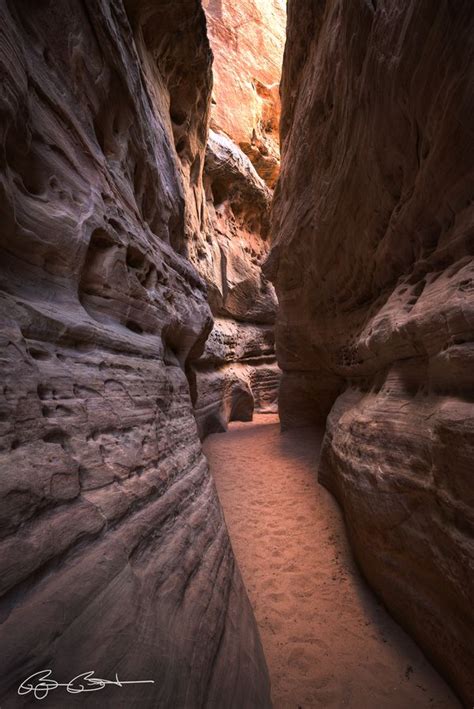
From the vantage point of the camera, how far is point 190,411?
4.16 m

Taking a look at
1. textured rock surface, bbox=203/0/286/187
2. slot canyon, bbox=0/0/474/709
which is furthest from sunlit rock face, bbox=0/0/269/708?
textured rock surface, bbox=203/0/286/187

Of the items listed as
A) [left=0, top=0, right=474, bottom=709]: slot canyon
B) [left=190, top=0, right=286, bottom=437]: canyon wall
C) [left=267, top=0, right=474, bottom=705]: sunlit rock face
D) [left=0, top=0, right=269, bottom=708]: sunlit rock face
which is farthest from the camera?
[left=190, top=0, right=286, bottom=437]: canyon wall

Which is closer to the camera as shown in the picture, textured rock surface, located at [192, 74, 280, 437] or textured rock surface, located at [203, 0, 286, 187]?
textured rock surface, located at [192, 74, 280, 437]

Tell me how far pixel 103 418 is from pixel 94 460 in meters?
0.36

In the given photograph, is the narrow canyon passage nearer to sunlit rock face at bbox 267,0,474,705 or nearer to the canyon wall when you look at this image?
sunlit rock face at bbox 267,0,474,705

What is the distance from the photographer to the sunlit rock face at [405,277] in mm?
2316

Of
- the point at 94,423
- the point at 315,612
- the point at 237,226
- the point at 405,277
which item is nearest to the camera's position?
the point at 94,423

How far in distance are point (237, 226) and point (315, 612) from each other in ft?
51.0
